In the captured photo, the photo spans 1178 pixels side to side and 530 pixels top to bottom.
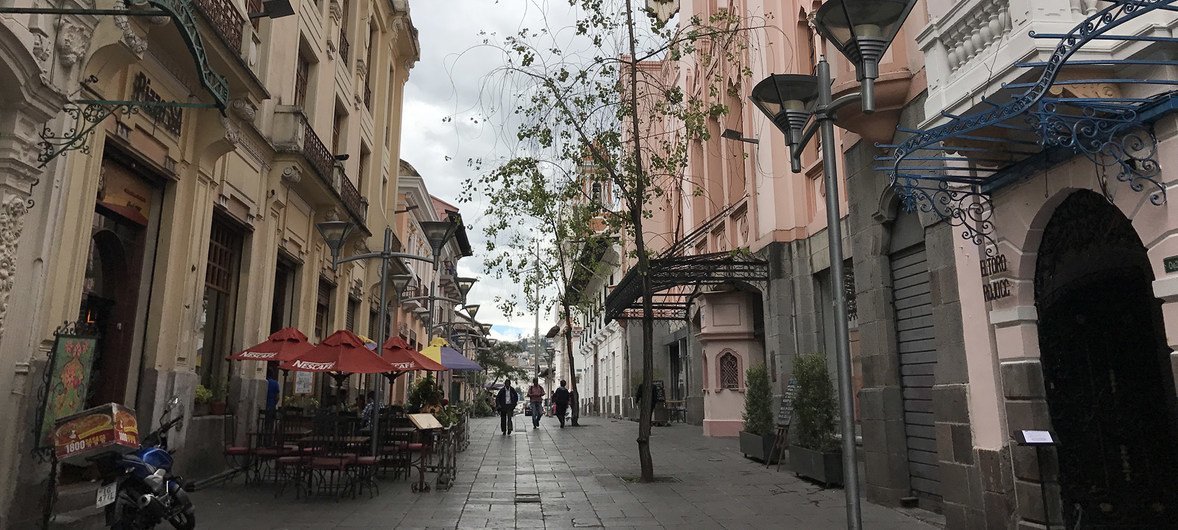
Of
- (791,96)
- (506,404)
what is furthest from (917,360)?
(506,404)

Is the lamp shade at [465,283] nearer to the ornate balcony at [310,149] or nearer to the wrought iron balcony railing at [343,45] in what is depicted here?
the ornate balcony at [310,149]

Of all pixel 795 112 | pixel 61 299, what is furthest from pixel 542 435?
pixel 795 112

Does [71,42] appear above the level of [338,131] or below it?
below

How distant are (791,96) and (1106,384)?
175 inches

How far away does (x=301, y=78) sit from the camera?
16938 millimetres

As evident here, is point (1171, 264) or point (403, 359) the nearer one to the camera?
point (1171, 264)

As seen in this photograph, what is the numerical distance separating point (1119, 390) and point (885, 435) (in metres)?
3.01

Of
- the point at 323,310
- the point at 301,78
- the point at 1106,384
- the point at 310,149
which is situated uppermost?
the point at 301,78

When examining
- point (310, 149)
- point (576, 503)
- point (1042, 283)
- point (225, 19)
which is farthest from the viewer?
point (310, 149)

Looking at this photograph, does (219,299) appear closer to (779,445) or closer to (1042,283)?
(779,445)

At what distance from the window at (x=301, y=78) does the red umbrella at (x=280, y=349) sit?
21.5ft

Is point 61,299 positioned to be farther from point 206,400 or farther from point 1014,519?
point 1014,519

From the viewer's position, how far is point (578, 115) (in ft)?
42.3

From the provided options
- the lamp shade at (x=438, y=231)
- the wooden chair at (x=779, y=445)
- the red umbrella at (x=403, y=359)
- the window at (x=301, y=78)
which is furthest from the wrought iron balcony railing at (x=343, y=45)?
the wooden chair at (x=779, y=445)
